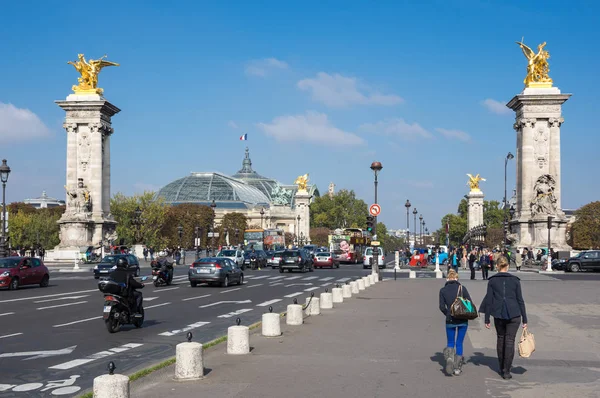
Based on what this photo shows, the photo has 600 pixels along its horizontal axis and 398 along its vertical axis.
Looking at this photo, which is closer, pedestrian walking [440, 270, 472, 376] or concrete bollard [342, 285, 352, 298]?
pedestrian walking [440, 270, 472, 376]

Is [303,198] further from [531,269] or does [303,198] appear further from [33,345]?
[33,345]

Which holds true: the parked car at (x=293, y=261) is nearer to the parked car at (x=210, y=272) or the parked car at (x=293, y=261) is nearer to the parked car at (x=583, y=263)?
the parked car at (x=210, y=272)

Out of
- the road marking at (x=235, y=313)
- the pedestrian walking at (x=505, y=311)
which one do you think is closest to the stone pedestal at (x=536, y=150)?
the road marking at (x=235, y=313)

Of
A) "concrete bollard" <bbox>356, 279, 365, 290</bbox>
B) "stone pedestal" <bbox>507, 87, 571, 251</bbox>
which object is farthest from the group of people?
"stone pedestal" <bbox>507, 87, 571, 251</bbox>

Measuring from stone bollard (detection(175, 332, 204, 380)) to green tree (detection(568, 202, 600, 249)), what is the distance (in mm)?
114444

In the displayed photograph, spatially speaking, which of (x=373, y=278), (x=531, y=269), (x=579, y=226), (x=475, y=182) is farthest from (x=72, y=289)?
(x=579, y=226)

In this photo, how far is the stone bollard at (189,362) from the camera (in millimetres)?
10609

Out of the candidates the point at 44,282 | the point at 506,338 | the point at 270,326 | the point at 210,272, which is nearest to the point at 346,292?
the point at 210,272

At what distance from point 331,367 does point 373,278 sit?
28193 mm

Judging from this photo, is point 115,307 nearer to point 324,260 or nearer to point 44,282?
point 44,282

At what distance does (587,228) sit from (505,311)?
117 m

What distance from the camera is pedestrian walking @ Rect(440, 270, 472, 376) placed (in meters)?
11.2

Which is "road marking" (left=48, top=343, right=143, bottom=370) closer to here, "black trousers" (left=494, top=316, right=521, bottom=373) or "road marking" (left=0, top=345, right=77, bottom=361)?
"road marking" (left=0, top=345, right=77, bottom=361)

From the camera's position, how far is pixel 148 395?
969 centimetres
